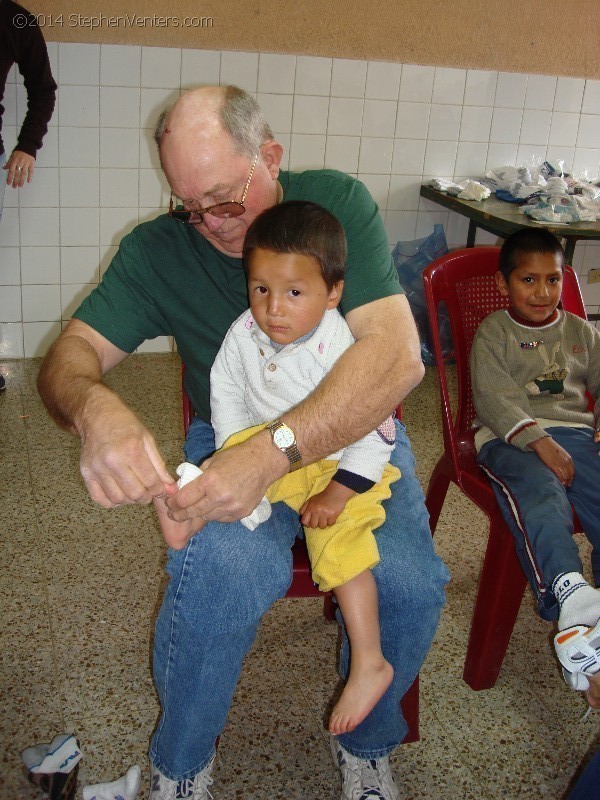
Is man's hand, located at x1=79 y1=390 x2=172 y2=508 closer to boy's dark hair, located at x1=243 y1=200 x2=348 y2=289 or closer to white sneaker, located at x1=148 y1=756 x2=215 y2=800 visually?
boy's dark hair, located at x1=243 y1=200 x2=348 y2=289

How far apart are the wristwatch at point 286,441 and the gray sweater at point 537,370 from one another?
0.68m

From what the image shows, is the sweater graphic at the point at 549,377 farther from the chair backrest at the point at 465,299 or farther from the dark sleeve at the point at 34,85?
the dark sleeve at the point at 34,85

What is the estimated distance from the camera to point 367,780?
1445 mm

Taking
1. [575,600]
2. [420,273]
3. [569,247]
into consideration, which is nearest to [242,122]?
[575,600]

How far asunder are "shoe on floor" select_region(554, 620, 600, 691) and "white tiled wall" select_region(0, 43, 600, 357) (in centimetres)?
281

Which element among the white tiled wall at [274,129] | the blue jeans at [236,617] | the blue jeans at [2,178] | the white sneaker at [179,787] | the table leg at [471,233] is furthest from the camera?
the table leg at [471,233]

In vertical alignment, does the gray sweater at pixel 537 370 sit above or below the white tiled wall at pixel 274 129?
below

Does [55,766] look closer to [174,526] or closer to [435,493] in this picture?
[174,526]

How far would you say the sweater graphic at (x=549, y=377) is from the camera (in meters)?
1.91

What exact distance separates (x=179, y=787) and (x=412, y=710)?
1.60 ft

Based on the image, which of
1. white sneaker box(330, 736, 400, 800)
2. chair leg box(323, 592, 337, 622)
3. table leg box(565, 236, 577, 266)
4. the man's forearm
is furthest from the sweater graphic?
table leg box(565, 236, 577, 266)

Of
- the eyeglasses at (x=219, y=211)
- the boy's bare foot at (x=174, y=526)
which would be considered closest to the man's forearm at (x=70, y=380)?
the boy's bare foot at (x=174, y=526)

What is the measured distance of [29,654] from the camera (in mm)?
1816

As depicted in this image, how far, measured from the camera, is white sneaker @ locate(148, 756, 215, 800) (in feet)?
4.50
